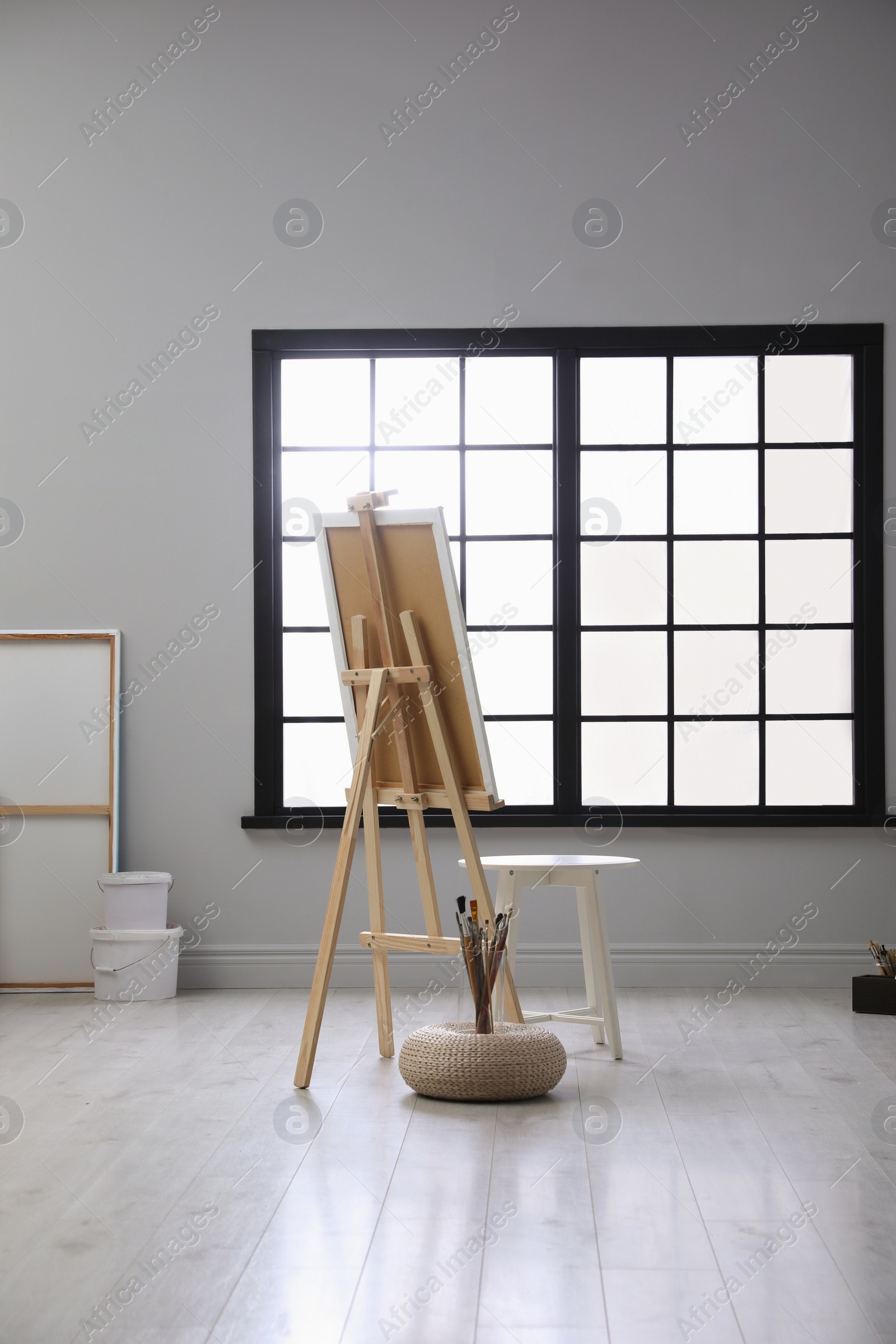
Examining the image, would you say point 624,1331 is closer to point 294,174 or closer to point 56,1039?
point 56,1039

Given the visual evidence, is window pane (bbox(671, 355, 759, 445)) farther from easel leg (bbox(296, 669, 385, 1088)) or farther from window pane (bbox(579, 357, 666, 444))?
easel leg (bbox(296, 669, 385, 1088))

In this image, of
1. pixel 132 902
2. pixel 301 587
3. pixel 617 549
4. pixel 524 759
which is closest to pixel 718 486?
pixel 617 549

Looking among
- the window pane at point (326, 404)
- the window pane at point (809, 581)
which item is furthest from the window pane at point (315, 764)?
the window pane at point (809, 581)

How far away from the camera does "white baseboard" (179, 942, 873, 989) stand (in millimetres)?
4410

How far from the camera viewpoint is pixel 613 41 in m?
4.58

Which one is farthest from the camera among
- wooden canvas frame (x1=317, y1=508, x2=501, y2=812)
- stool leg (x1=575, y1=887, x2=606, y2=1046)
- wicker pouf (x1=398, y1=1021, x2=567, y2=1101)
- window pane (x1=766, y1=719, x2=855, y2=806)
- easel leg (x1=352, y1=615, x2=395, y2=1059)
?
window pane (x1=766, y1=719, x2=855, y2=806)

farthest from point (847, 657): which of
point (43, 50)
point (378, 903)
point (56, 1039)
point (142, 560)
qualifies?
point (43, 50)

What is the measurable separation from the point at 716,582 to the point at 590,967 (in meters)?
1.72

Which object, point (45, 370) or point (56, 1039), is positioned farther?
point (45, 370)

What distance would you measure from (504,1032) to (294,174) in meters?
3.31

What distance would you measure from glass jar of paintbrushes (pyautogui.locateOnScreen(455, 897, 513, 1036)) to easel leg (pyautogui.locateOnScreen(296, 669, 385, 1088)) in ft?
1.00

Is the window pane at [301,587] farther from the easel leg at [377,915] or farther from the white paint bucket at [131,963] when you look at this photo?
the easel leg at [377,915]

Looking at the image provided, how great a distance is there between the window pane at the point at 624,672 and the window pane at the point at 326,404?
119 centimetres

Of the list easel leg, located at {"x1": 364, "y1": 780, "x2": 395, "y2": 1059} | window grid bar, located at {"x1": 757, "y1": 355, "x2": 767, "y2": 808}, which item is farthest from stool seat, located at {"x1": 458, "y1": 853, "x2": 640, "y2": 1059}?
window grid bar, located at {"x1": 757, "y1": 355, "x2": 767, "y2": 808}
